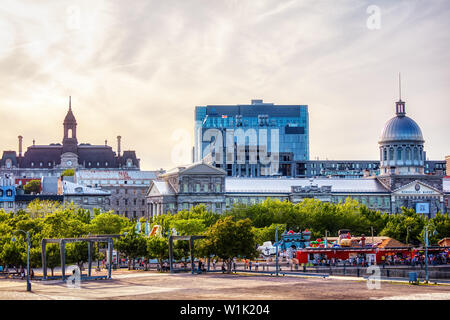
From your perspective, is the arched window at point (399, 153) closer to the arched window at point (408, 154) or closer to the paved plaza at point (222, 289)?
the arched window at point (408, 154)

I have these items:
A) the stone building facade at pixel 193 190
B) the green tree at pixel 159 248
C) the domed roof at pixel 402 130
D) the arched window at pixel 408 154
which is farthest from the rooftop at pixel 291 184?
the green tree at pixel 159 248

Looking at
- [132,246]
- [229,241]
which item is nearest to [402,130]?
[132,246]

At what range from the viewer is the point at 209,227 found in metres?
118

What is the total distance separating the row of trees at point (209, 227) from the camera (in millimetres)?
95812

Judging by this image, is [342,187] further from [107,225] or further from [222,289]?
[222,289]

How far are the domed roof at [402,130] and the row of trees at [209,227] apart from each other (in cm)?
2325

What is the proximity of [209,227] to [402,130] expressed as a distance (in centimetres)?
7680

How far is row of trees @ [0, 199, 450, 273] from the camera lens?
95.8m

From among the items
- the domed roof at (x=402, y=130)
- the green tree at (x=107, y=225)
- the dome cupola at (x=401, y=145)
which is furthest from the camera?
the dome cupola at (x=401, y=145)

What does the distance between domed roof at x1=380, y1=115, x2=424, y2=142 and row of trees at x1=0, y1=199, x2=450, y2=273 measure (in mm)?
23248

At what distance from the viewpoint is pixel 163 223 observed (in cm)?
13900

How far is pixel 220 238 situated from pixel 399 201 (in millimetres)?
99614

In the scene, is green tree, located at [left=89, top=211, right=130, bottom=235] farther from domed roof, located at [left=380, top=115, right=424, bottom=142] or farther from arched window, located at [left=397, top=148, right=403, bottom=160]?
arched window, located at [left=397, top=148, right=403, bottom=160]
